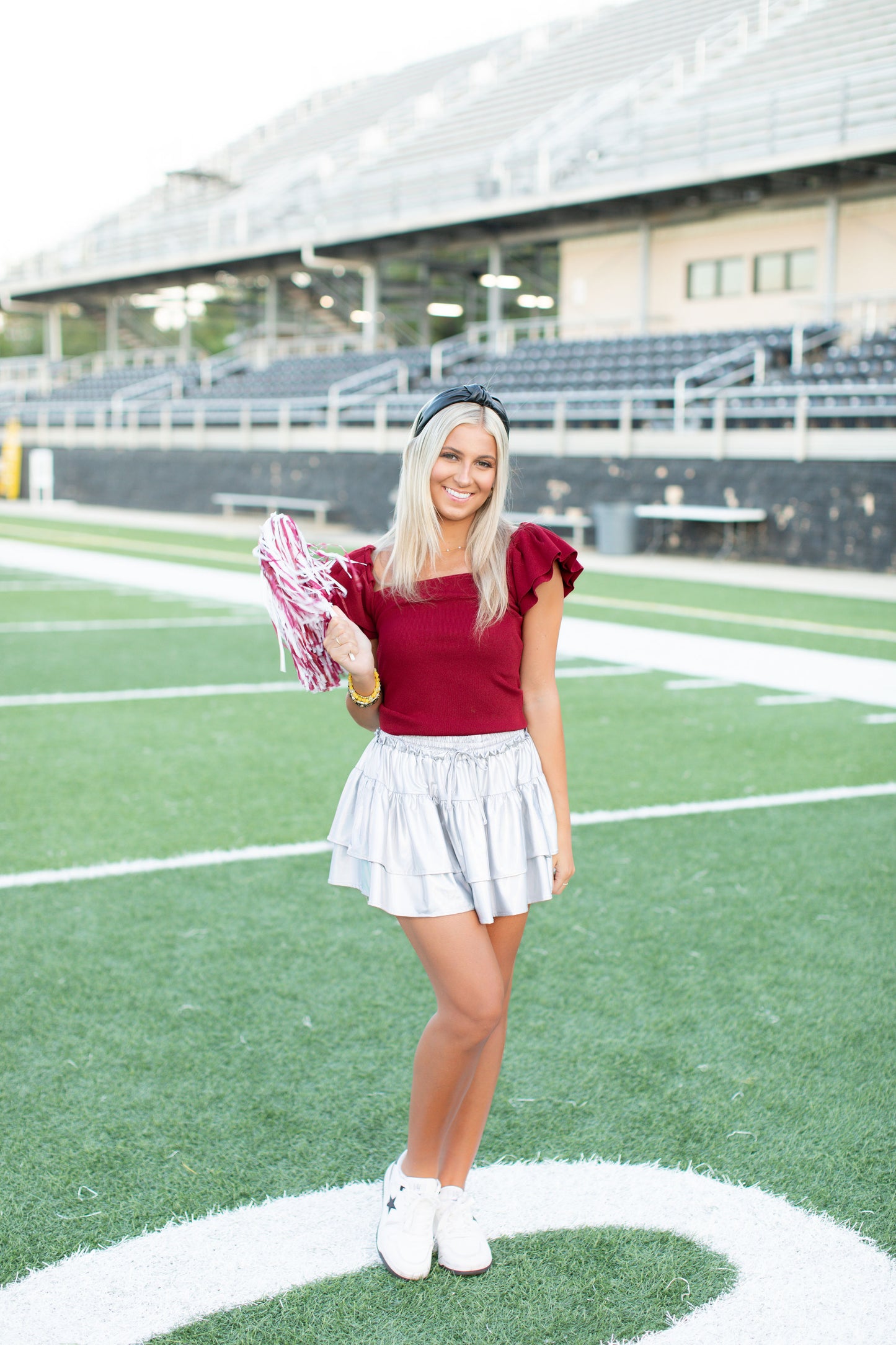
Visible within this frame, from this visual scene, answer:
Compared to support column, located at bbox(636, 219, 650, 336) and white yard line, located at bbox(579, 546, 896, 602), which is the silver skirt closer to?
white yard line, located at bbox(579, 546, 896, 602)

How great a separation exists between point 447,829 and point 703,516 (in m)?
15.5

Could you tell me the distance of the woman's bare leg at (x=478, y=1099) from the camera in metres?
2.49

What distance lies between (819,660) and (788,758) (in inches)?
120

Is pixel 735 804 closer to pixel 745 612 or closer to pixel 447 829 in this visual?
pixel 447 829

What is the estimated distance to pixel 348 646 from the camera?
235 centimetres

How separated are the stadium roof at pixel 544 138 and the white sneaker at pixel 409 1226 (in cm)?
2073

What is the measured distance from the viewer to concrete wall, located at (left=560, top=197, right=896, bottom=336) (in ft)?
72.2

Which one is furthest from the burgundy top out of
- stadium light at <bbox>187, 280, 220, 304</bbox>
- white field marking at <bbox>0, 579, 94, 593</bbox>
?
stadium light at <bbox>187, 280, 220, 304</bbox>

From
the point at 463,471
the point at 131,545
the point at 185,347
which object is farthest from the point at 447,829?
the point at 185,347

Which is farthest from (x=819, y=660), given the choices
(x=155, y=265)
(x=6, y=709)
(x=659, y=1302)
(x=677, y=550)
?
(x=155, y=265)

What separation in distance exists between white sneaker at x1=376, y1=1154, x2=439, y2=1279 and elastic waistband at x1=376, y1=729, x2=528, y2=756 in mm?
832

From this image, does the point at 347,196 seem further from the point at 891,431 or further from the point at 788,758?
the point at 788,758

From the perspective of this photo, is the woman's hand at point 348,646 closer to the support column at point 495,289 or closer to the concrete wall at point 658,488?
the concrete wall at point 658,488

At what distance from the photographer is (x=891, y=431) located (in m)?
15.7
